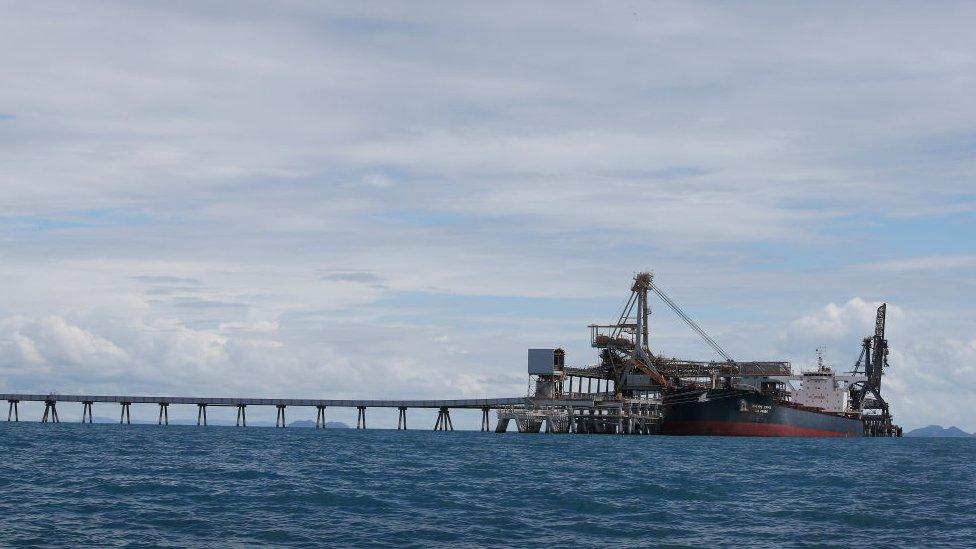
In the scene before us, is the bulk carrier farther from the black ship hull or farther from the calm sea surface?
the calm sea surface

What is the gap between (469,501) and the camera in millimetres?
51250

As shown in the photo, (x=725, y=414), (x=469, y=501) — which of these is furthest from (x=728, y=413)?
(x=469, y=501)

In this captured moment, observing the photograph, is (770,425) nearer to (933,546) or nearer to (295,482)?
(295,482)

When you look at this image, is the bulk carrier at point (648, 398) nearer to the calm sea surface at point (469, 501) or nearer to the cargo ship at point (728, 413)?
the cargo ship at point (728, 413)

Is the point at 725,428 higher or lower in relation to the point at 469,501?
lower

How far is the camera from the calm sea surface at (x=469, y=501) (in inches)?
1587

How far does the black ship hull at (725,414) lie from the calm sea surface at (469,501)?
6516cm

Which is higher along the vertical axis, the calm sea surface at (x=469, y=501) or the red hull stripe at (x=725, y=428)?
the calm sea surface at (x=469, y=501)

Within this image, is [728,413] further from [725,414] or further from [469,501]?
[469,501]

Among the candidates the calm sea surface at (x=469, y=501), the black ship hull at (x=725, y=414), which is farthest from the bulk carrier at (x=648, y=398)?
the calm sea surface at (x=469, y=501)

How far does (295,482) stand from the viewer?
60312mm

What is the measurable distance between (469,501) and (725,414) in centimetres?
10604

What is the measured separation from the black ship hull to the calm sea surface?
65.2m

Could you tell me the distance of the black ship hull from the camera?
495 ft
